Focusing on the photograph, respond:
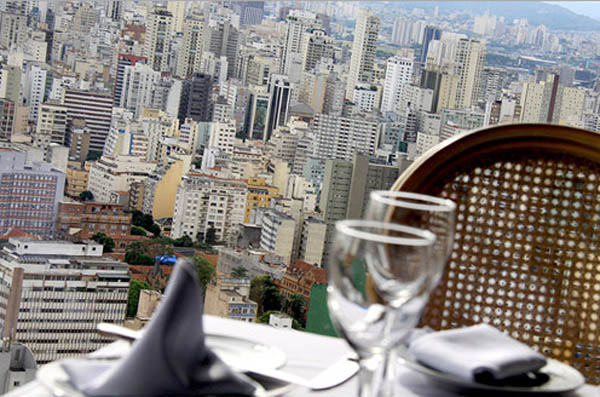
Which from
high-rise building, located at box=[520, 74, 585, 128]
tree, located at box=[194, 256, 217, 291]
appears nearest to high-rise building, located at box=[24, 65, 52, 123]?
tree, located at box=[194, 256, 217, 291]

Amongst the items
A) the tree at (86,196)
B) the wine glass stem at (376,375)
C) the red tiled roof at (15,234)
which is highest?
the wine glass stem at (376,375)

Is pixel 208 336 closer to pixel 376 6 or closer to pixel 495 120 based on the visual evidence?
pixel 495 120

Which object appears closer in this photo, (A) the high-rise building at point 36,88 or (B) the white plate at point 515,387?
(B) the white plate at point 515,387

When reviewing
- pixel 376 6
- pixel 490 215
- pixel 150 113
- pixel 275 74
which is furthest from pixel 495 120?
pixel 490 215

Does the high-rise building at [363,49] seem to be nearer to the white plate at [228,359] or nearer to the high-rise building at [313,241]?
the high-rise building at [313,241]

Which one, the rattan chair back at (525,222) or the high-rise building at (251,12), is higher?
the high-rise building at (251,12)

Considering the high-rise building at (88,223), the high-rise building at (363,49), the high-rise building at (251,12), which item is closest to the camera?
the high-rise building at (88,223)

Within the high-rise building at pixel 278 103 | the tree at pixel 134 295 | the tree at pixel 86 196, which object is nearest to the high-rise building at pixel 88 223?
the tree at pixel 86 196
